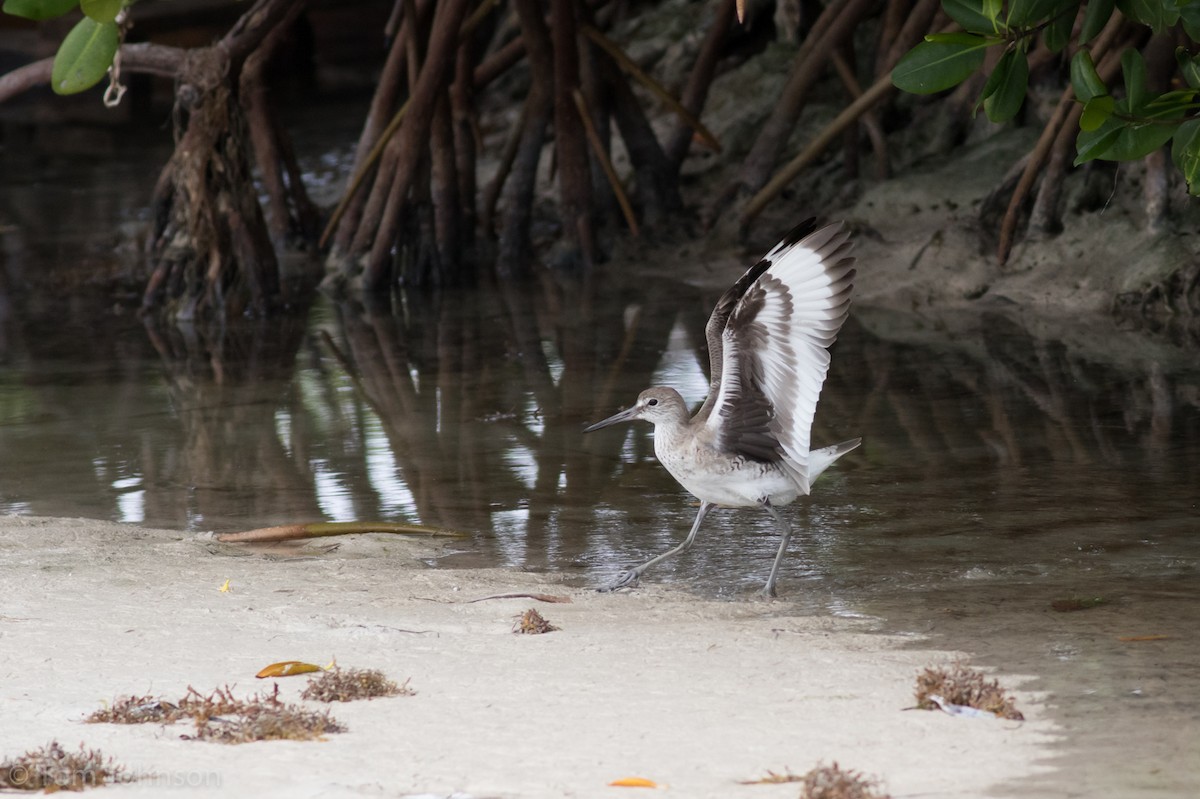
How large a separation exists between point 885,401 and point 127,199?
888 centimetres

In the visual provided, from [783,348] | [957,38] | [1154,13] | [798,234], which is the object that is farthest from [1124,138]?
[783,348]

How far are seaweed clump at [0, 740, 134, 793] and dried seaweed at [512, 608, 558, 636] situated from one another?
→ 1.30 metres

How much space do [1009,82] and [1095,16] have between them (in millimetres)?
280

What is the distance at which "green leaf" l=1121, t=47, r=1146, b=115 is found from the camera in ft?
13.8

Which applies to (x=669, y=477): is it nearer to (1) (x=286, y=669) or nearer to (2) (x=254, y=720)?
(1) (x=286, y=669)

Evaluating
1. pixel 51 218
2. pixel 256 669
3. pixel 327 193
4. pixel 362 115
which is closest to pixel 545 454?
pixel 256 669

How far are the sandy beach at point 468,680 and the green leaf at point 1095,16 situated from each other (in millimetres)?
1669

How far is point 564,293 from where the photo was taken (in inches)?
410

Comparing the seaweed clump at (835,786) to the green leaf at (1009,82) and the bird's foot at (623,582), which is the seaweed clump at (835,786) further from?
the green leaf at (1009,82)

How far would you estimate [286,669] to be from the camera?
357 centimetres

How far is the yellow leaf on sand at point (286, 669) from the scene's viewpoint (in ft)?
11.6

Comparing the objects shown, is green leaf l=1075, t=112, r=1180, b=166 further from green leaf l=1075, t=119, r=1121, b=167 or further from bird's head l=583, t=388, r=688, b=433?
bird's head l=583, t=388, r=688, b=433

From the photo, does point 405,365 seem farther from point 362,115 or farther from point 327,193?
point 362,115

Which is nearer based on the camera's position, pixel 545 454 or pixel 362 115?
pixel 545 454
